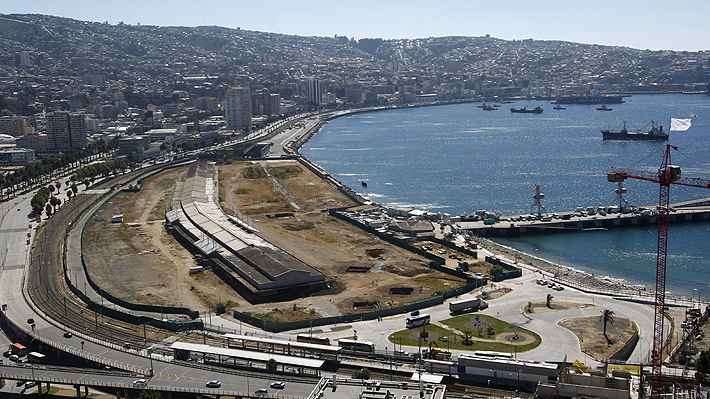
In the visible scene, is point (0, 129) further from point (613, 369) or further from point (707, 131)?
point (707, 131)

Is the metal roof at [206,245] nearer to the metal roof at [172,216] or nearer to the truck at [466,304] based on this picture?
the metal roof at [172,216]

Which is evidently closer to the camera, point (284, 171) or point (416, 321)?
point (416, 321)

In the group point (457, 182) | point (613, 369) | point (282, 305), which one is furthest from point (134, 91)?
point (613, 369)

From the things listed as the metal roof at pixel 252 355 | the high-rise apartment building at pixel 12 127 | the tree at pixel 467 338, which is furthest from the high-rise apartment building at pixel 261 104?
the metal roof at pixel 252 355

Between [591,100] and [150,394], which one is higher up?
[591,100]

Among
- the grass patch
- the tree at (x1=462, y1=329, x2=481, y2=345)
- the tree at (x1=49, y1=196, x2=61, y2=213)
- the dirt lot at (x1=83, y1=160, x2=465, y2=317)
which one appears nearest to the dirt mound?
the dirt lot at (x1=83, y1=160, x2=465, y2=317)

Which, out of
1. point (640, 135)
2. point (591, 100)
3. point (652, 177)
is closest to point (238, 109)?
point (640, 135)

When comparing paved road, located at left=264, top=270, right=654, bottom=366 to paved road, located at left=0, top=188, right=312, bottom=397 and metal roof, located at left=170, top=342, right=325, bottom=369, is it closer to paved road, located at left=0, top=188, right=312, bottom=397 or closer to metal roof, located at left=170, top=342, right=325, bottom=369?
metal roof, located at left=170, top=342, right=325, bottom=369

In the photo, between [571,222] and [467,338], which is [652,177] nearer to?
[571,222]
